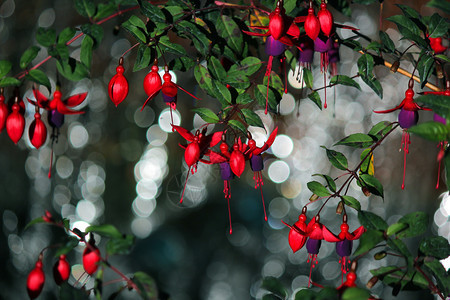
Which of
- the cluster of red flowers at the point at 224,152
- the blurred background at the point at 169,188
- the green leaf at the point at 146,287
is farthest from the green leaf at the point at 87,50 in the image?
the blurred background at the point at 169,188

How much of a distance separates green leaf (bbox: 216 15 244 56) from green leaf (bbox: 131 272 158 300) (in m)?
0.26

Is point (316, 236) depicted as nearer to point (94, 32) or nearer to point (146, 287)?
point (146, 287)

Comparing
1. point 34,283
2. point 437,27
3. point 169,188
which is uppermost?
point 437,27

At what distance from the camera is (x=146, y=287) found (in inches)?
15.9

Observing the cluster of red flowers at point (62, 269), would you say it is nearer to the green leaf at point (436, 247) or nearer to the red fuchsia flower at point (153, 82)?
the red fuchsia flower at point (153, 82)

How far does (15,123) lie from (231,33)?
0.82ft

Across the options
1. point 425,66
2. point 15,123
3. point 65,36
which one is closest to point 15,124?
point 15,123

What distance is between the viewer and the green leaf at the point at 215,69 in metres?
0.49

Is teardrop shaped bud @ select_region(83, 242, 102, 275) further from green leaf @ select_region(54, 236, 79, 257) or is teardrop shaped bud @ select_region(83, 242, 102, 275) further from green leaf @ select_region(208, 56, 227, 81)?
green leaf @ select_region(208, 56, 227, 81)

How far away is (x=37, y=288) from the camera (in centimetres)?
45

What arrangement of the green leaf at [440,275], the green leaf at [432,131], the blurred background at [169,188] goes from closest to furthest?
the green leaf at [432,131] → the green leaf at [440,275] → the blurred background at [169,188]

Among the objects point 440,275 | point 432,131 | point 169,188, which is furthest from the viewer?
point 169,188

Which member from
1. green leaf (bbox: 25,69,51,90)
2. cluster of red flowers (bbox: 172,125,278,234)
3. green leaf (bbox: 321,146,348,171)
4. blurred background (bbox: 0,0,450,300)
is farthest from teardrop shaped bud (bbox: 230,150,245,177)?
blurred background (bbox: 0,0,450,300)

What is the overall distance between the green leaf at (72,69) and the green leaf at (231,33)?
150 millimetres
